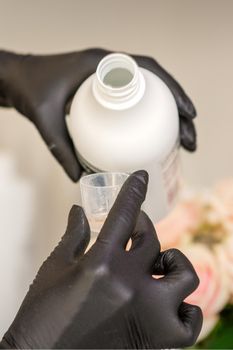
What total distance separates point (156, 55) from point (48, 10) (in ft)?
0.77

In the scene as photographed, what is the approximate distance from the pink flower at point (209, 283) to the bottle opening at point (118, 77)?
29 cm

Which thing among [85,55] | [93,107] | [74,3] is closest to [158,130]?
[93,107]

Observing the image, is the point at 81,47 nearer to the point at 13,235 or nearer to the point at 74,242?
the point at 13,235

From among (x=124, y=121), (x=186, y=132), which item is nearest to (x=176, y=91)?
(x=186, y=132)

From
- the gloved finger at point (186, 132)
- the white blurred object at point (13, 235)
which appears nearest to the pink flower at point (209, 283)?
the gloved finger at point (186, 132)

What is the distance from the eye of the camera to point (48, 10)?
1.03 meters

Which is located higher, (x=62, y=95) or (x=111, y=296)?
(x=62, y=95)

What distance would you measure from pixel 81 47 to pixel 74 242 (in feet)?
1.97

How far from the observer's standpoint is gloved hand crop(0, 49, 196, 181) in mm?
752

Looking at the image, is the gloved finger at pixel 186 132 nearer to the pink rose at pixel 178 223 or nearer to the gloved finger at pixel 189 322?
the pink rose at pixel 178 223

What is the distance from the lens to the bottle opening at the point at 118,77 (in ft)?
2.12

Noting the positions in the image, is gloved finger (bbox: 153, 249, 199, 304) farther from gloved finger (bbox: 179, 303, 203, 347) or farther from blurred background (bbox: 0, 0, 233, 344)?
blurred background (bbox: 0, 0, 233, 344)

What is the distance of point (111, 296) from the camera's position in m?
0.48

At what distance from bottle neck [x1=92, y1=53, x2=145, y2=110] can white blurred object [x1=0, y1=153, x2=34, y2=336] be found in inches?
13.5
